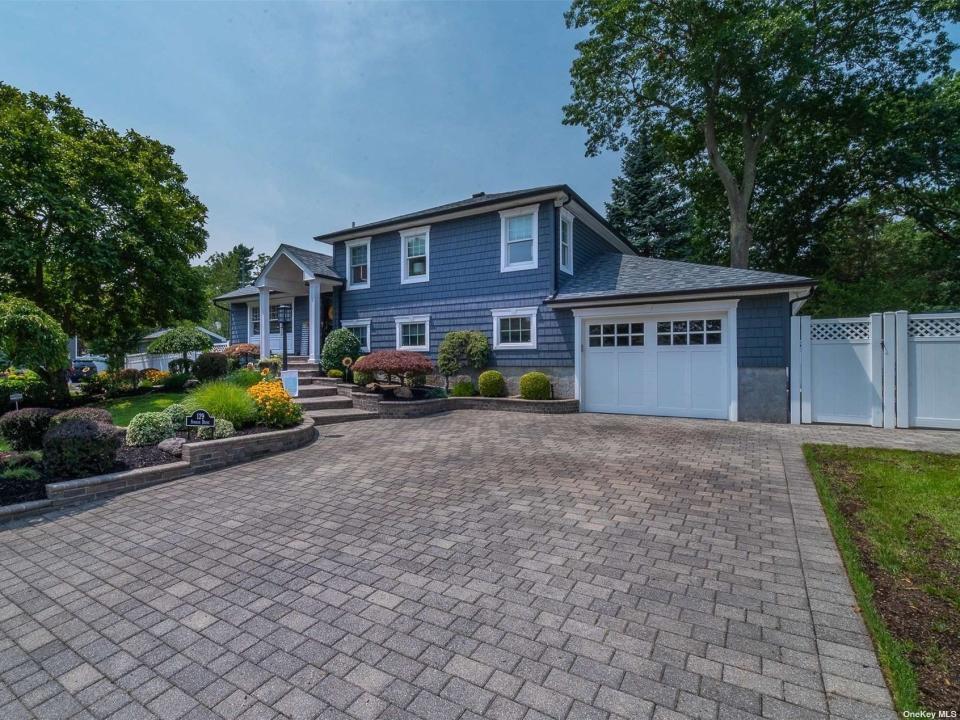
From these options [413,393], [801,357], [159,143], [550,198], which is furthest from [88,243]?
[801,357]

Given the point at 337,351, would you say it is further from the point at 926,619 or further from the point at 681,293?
the point at 926,619

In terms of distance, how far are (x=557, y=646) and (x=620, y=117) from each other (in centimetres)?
2072

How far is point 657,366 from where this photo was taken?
10477 mm

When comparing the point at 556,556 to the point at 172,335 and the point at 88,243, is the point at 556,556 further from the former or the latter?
the point at 172,335

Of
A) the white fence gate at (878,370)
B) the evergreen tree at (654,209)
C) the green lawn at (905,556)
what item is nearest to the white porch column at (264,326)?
the green lawn at (905,556)

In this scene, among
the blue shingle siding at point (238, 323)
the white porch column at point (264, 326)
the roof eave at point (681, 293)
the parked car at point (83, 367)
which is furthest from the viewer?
the parked car at point (83, 367)

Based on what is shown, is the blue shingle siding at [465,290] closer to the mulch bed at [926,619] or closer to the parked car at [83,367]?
the mulch bed at [926,619]

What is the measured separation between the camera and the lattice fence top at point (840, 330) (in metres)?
8.48

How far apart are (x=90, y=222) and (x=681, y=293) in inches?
530

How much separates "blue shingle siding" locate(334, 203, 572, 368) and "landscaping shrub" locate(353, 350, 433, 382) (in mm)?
2400

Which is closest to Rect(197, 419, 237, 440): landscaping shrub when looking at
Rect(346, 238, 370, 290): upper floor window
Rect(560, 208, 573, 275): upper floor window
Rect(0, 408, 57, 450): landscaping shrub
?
Rect(0, 408, 57, 450): landscaping shrub

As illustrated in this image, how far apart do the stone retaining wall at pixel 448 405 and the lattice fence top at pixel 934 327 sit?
6713 millimetres

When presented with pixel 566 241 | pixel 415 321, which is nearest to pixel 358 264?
pixel 415 321

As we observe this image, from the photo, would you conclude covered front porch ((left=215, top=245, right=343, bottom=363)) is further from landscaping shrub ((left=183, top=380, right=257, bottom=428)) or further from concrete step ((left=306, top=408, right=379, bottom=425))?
landscaping shrub ((left=183, top=380, right=257, bottom=428))
